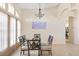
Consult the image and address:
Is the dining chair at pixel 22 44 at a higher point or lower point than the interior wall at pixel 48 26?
lower

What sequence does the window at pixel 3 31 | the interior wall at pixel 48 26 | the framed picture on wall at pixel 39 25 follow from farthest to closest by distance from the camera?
the framed picture on wall at pixel 39 25 < the interior wall at pixel 48 26 < the window at pixel 3 31

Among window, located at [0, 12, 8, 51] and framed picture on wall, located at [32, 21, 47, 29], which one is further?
framed picture on wall, located at [32, 21, 47, 29]

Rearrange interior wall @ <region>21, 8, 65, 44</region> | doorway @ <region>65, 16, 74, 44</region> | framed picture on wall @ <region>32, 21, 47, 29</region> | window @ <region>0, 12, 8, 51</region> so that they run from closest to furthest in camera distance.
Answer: window @ <region>0, 12, 8, 51</region>
interior wall @ <region>21, 8, 65, 44</region>
framed picture on wall @ <region>32, 21, 47, 29</region>
doorway @ <region>65, 16, 74, 44</region>

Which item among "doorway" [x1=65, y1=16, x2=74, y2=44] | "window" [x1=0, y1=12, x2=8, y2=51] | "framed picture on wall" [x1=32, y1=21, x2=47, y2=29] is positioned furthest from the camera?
"doorway" [x1=65, y1=16, x2=74, y2=44]

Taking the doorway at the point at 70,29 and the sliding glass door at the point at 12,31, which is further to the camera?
the doorway at the point at 70,29

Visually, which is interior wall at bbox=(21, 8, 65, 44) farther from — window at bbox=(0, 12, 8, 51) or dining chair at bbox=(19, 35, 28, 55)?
window at bbox=(0, 12, 8, 51)

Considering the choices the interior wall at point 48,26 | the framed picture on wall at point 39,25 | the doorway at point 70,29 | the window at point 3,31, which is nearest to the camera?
the window at point 3,31

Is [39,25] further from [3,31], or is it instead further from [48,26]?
[3,31]

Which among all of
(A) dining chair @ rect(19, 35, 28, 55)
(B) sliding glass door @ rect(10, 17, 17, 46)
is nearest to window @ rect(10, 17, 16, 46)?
(B) sliding glass door @ rect(10, 17, 17, 46)

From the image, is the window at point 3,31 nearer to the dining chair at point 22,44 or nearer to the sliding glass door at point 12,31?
the sliding glass door at point 12,31

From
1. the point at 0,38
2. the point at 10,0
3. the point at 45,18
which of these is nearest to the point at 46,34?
the point at 45,18

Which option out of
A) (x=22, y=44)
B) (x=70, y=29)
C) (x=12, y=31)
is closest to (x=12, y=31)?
(x=12, y=31)

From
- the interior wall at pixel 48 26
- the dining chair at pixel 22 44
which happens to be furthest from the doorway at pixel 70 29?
the dining chair at pixel 22 44

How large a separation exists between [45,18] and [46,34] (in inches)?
34.2
